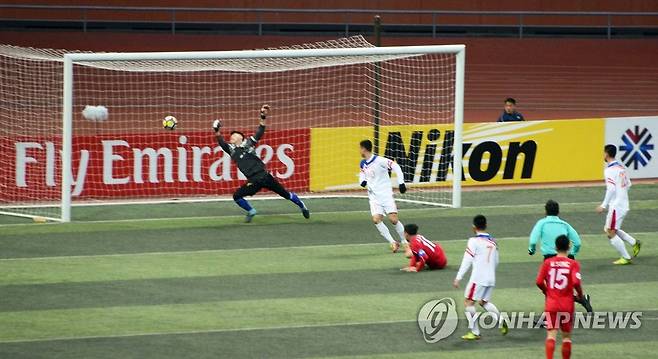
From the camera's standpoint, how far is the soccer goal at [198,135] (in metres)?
24.3

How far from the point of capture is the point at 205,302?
17.1 meters

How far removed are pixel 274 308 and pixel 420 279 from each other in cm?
271

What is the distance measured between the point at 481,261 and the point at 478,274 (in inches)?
6.4

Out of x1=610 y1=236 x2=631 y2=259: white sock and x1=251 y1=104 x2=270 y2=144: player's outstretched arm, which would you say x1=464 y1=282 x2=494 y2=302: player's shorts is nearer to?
x1=610 y1=236 x2=631 y2=259: white sock

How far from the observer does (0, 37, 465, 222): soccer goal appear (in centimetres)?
2434

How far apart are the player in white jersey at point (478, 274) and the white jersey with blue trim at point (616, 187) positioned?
16.5ft

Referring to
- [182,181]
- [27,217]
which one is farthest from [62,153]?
[182,181]

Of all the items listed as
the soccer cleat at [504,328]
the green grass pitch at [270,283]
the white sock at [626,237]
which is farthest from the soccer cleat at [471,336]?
the white sock at [626,237]

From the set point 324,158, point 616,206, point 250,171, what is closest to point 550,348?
point 616,206

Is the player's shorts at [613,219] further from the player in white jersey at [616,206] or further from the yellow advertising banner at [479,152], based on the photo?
the yellow advertising banner at [479,152]

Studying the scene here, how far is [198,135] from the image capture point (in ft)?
84.7

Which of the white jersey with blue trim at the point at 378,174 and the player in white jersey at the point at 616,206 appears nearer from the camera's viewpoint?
the player in white jersey at the point at 616,206

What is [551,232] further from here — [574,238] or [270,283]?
[270,283]

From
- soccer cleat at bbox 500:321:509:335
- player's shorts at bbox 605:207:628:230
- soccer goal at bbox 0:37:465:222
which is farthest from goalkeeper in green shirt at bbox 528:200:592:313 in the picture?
soccer goal at bbox 0:37:465:222
